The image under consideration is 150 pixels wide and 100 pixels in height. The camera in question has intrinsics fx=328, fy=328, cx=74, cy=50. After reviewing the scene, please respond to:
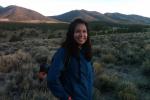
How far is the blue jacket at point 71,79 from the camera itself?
3770 millimetres

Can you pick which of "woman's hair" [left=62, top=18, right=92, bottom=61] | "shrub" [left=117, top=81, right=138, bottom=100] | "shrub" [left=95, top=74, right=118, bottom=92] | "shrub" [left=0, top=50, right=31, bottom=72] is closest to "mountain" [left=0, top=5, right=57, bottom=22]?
"shrub" [left=0, top=50, right=31, bottom=72]

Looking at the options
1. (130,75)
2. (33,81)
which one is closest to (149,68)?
(130,75)

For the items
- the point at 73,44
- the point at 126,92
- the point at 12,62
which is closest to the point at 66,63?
the point at 73,44

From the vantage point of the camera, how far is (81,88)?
12.9 feet

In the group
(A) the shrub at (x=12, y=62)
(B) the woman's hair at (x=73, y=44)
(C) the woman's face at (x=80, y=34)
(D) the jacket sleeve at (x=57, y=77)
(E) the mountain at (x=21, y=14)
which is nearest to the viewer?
(D) the jacket sleeve at (x=57, y=77)

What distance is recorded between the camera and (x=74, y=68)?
3893mm

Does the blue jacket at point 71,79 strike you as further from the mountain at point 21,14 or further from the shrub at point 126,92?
the mountain at point 21,14

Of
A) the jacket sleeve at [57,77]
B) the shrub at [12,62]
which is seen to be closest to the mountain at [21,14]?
the shrub at [12,62]

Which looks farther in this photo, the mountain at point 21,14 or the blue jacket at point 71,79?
the mountain at point 21,14

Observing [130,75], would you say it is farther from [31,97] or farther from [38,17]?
[38,17]

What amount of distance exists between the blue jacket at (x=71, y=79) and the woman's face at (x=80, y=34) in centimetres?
13

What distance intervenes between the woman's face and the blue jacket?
0.13 metres

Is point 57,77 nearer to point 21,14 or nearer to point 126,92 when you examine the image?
point 126,92

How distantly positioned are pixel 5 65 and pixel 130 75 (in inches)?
167
